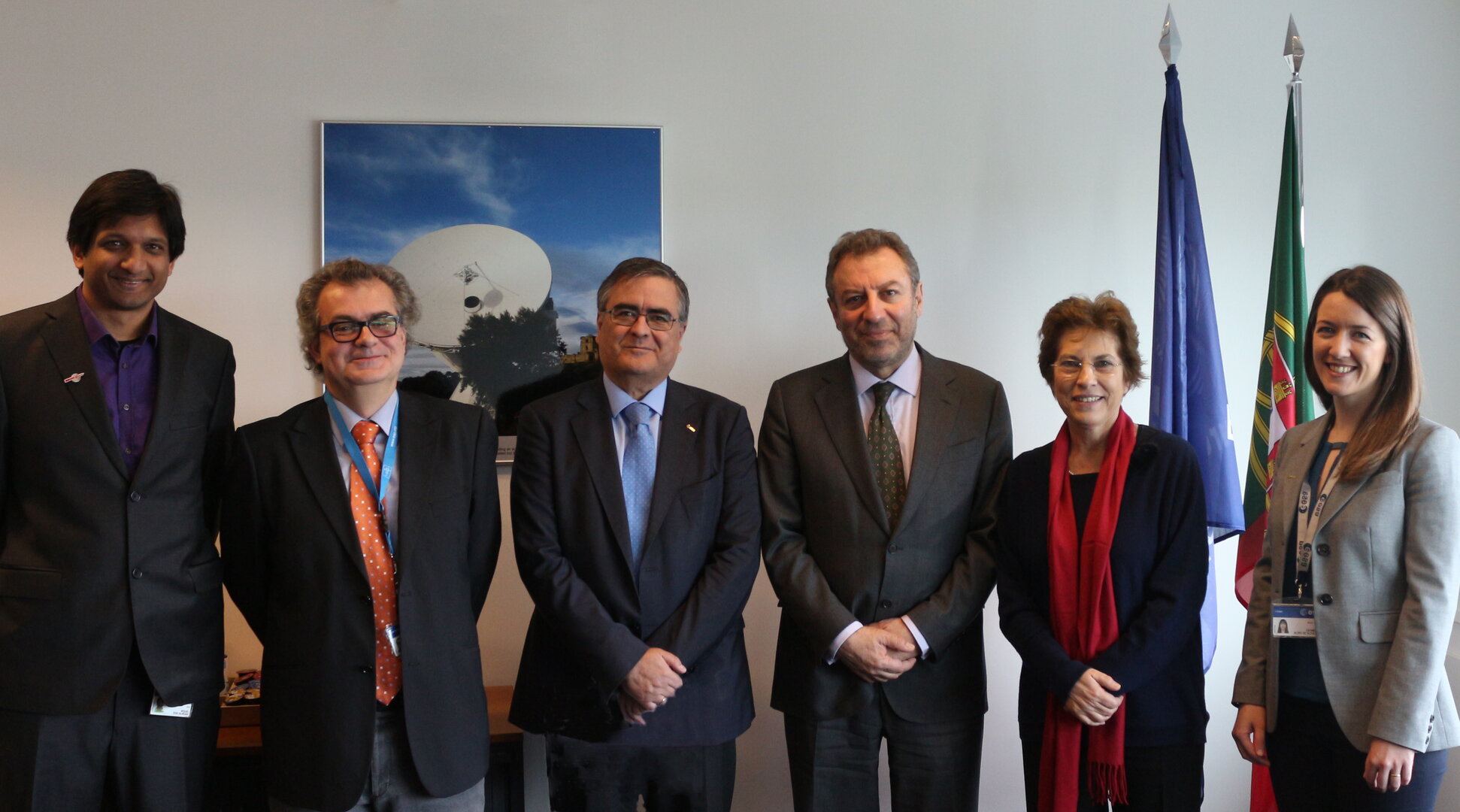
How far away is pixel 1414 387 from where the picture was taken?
210 cm

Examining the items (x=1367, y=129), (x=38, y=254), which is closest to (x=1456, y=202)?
(x=1367, y=129)

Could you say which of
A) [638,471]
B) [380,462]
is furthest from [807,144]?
[380,462]

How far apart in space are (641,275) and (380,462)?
2.60 ft

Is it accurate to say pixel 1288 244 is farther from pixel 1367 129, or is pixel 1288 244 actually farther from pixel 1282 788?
pixel 1282 788

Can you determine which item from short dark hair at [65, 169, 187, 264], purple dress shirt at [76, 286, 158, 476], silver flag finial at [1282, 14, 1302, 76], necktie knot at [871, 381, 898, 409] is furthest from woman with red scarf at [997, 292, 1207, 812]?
short dark hair at [65, 169, 187, 264]

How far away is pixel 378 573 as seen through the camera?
7.22 feet

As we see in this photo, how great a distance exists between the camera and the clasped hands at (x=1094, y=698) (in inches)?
87.4

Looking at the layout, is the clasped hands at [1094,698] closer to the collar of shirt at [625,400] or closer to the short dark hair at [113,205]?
the collar of shirt at [625,400]

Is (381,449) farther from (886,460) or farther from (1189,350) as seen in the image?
(1189,350)

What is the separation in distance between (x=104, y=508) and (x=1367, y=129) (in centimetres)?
417

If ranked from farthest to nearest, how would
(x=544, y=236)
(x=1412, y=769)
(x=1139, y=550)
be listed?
(x=544, y=236) → (x=1139, y=550) → (x=1412, y=769)

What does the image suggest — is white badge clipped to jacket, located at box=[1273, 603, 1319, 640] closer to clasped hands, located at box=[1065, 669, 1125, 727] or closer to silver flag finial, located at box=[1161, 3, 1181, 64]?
clasped hands, located at box=[1065, 669, 1125, 727]

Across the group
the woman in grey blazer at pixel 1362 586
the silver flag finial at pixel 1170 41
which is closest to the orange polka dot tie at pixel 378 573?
the woman in grey blazer at pixel 1362 586

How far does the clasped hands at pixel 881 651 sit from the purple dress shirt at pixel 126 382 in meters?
1.73
